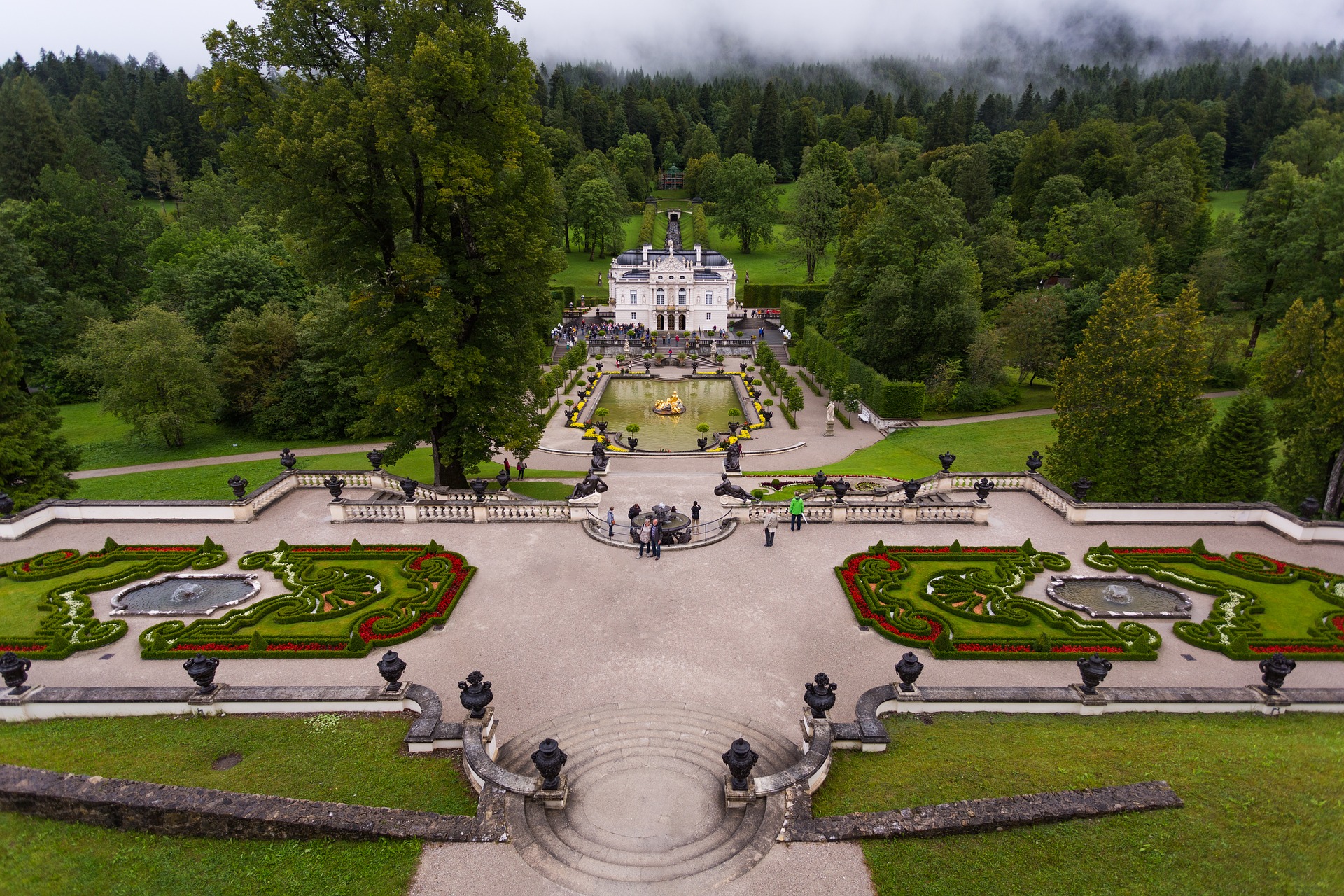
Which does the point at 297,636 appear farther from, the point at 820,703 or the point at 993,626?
the point at 993,626

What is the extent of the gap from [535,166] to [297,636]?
57.0 ft

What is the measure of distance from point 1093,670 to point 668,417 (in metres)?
39.5

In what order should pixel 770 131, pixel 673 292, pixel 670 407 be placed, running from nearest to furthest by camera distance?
pixel 670 407 → pixel 673 292 → pixel 770 131

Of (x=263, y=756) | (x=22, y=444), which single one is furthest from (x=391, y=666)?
(x=22, y=444)

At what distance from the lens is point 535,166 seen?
25078 mm

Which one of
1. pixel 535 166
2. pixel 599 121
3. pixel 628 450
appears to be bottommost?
pixel 628 450

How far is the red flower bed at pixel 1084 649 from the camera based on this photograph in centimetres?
1803

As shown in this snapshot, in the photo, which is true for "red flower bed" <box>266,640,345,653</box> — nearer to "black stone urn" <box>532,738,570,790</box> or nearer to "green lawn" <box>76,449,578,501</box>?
"black stone urn" <box>532,738,570,790</box>

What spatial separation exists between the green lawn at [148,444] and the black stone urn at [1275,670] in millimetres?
32902

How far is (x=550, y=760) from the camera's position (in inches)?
501

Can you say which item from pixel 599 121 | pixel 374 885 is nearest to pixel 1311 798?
pixel 374 885

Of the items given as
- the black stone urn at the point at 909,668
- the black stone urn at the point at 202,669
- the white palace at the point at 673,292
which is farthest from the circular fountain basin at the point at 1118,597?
the white palace at the point at 673,292

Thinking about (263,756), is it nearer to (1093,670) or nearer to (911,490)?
(1093,670)

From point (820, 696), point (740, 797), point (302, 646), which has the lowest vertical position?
point (740, 797)
